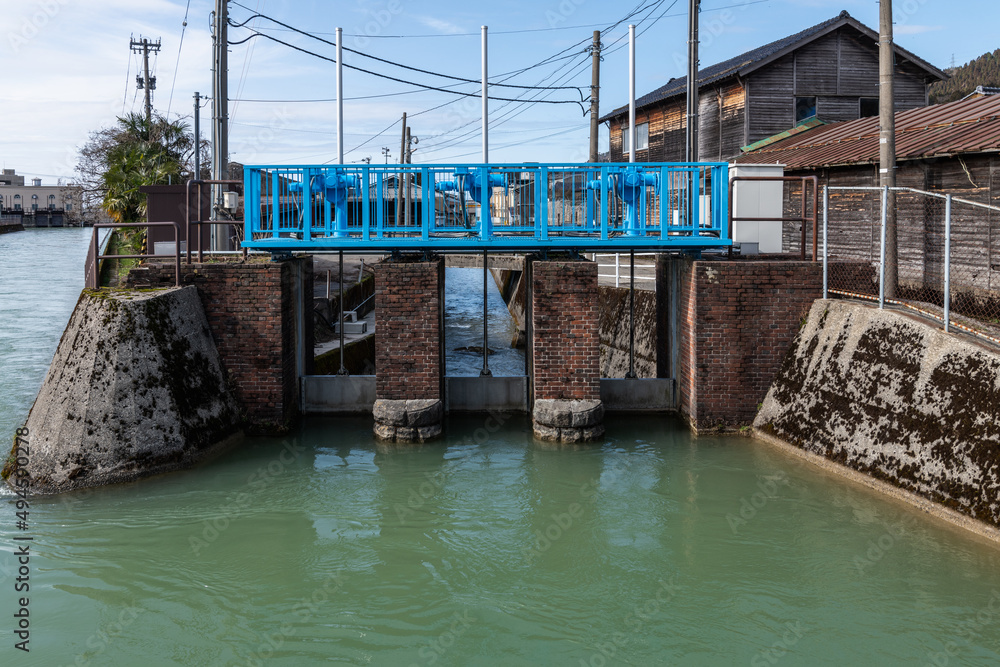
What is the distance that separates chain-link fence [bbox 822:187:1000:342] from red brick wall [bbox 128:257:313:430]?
8144 millimetres

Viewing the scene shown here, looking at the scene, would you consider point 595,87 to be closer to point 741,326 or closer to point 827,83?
point 827,83

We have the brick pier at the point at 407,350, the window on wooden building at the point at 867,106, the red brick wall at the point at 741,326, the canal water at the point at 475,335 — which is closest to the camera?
the red brick wall at the point at 741,326

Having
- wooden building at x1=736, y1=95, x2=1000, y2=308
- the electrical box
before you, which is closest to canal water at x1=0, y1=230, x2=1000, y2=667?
the electrical box

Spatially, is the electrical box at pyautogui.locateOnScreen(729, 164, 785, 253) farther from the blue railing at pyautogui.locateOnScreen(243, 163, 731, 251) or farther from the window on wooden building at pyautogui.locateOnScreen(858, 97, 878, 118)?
the window on wooden building at pyautogui.locateOnScreen(858, 97, 878, 118)

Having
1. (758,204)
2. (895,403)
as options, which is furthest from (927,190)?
(895,403)

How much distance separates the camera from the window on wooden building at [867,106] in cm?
2877

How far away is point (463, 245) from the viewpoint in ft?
40.5

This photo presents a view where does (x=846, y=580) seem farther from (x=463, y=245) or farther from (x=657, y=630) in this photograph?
(x=463, y=245)

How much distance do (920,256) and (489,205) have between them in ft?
31.4

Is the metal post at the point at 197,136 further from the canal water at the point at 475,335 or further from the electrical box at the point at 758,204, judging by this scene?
the electrical box at the point at 758,204

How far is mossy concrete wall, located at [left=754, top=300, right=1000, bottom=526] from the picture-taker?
27.8ft

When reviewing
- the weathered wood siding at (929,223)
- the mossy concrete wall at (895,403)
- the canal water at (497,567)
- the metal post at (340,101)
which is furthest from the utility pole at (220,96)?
the weathered wood siding at (929,223)

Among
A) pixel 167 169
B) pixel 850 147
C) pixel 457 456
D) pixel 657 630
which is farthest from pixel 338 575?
pixel 167 169

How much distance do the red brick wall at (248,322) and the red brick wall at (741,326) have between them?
623cm
